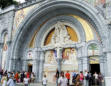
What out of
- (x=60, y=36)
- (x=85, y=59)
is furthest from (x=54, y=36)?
(x=85, y=59)

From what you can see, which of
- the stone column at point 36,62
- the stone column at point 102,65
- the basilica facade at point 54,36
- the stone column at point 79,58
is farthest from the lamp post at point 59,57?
the stone column at point 102,65

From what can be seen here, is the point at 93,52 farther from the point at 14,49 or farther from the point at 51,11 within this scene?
the point at 14,49

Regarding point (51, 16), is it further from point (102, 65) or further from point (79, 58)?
point (102, 65)

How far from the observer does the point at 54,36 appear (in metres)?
14.6

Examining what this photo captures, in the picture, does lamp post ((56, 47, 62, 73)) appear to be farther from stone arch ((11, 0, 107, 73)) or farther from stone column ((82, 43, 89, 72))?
stone arch ((11, 0, 107, 73))

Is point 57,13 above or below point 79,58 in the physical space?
above

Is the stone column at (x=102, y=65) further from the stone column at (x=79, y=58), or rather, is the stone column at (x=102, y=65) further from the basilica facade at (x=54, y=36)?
the stone column at (x=79, y=58)

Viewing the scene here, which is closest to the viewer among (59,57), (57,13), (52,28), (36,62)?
(59,57)

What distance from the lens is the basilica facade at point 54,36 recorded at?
11172 millimetres

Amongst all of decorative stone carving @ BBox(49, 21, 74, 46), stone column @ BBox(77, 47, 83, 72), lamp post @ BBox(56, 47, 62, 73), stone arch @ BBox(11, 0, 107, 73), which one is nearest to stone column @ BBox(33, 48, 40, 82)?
stone arch @ BBox(11, 0, 107, 73)

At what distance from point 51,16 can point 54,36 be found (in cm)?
216

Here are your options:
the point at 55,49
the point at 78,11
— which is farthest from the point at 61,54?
the point at 78,11

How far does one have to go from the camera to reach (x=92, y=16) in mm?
11094

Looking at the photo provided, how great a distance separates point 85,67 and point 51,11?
21.5 ft
